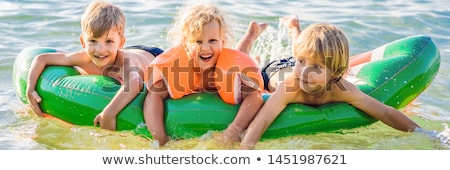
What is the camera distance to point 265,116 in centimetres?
420

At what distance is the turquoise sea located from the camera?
437cm

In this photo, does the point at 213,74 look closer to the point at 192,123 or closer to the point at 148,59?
the point at 192,123

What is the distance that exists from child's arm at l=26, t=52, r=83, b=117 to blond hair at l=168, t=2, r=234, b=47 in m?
0.88

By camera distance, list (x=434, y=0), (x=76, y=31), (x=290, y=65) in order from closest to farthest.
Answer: (x=290, y=65), (x=76, y=31), (x=434, y=0)

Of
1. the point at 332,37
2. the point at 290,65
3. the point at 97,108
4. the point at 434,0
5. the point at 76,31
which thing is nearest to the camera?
the point at 332,37

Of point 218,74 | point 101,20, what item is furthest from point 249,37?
point 101,20

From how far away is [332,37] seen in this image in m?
4.11

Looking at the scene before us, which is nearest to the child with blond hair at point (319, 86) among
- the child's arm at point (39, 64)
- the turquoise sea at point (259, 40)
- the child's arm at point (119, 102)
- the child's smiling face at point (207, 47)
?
the turquoise sea at point (259, 40)

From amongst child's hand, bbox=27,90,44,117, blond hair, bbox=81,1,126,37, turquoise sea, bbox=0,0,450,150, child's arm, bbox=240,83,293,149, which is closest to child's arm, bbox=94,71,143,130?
turquoise sea, bbox=0,0,450,150

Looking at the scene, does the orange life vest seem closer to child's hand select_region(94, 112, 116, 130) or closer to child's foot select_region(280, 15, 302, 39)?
child's hand select_region(94, 112, 116, 130)

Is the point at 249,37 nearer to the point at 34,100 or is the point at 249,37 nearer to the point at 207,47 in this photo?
the point at 207,47

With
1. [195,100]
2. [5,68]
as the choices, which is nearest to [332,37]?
[195,100]

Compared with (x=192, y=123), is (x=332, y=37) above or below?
above

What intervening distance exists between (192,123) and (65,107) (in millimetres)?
913
